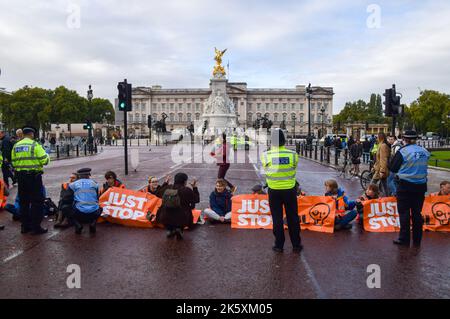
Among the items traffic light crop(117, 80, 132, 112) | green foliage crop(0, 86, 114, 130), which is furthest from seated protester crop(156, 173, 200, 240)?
Answer: green foliage crop(0, 86, 114, 130)

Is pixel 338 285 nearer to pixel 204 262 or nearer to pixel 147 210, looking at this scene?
pixel 204 262

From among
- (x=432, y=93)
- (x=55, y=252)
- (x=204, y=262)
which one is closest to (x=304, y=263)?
(x=204, y=262)

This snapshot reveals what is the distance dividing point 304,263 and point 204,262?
143 cm

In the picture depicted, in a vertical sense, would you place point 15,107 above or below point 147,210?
above

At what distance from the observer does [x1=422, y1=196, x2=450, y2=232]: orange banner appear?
8.57 meters

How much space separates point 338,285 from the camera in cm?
535

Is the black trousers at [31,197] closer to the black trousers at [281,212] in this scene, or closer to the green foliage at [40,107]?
the black trousers at [281,212]

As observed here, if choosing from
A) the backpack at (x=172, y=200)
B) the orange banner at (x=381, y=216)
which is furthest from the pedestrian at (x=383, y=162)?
the backpack at (x=172, y=200)

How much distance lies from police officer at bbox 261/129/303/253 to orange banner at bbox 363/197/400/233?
2.31m

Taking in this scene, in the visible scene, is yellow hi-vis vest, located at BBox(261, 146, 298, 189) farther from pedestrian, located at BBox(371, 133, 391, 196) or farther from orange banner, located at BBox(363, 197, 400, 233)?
pedestrian, located at BBox(371, 133, 391, 196)

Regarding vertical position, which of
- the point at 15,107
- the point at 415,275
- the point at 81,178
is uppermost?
the point at 15,107

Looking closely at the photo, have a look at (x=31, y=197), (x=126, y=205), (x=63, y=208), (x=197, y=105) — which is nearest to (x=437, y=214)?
(x=126, y=205)

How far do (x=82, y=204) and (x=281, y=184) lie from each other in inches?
148

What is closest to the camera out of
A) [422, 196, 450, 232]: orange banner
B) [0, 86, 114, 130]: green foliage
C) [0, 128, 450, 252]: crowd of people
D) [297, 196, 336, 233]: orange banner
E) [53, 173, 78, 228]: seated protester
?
[0, 128, 450, 252]: crowd of people
